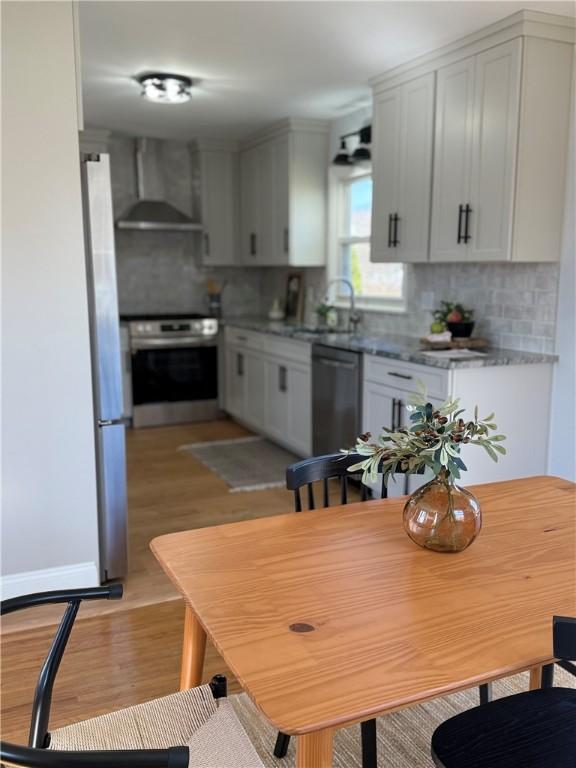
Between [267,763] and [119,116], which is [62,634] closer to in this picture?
[267,763]

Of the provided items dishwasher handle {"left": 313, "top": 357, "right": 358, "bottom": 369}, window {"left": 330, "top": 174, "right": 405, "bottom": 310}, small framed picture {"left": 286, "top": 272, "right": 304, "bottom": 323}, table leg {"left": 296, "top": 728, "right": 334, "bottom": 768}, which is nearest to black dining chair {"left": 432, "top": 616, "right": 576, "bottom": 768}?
table leg {"left": 296, "top": 728, "right": 334, "bottom": 768}

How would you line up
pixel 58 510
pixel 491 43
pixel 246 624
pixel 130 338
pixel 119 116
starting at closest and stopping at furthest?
pixel 246 624 < pixel 58 510 < pixel 491 43 < pixel 119 116 < pixel 130 338

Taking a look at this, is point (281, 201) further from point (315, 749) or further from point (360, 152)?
point (315, 749)

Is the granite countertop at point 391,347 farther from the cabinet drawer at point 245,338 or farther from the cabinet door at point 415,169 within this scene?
the cabinet door at point 415,169

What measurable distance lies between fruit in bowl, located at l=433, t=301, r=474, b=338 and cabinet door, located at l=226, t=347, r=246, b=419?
7.46 ft

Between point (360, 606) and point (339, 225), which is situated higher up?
point (339, 225)

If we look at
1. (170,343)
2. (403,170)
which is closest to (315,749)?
(403,170)

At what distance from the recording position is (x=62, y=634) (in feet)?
4.35

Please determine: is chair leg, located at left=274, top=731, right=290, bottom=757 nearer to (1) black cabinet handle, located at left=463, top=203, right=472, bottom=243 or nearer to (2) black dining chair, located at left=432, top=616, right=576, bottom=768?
(2) black dining chair, located at left=432, top=616, right=576, bottom=768

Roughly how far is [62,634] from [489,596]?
85cm

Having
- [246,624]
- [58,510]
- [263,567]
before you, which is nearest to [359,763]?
[263,567]

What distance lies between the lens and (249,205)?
6.22 metres

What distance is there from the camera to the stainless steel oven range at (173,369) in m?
5.84

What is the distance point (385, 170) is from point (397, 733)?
3.23 meters
